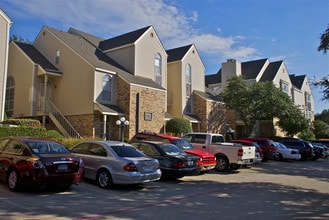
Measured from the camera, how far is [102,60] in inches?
1056

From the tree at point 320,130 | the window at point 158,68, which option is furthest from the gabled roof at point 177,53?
the tree at point 320,130

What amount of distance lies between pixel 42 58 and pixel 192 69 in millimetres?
14739

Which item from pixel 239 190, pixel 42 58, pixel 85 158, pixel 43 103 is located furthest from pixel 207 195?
pixel 42 58

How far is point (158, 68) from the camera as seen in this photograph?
29.8m

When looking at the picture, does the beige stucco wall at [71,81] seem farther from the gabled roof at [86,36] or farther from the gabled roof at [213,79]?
the gabled roof at [213,79]

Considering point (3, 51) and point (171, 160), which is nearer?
point (171, 160)

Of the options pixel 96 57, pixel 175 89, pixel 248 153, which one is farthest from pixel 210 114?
pixel 248 153

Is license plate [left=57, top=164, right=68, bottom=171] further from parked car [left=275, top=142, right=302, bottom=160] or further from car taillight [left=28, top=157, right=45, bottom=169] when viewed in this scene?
parked car [left=275, top=142, right=302, bottom=160]

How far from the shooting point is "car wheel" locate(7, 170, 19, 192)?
8628 millimetres

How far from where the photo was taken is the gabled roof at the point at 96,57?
2464 cm

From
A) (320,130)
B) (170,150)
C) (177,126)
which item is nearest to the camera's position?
(170,150)

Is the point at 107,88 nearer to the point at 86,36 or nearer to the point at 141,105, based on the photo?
the point at 141,105

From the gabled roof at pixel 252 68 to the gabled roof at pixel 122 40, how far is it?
18.8 metres

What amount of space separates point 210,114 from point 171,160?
21.6 meters
